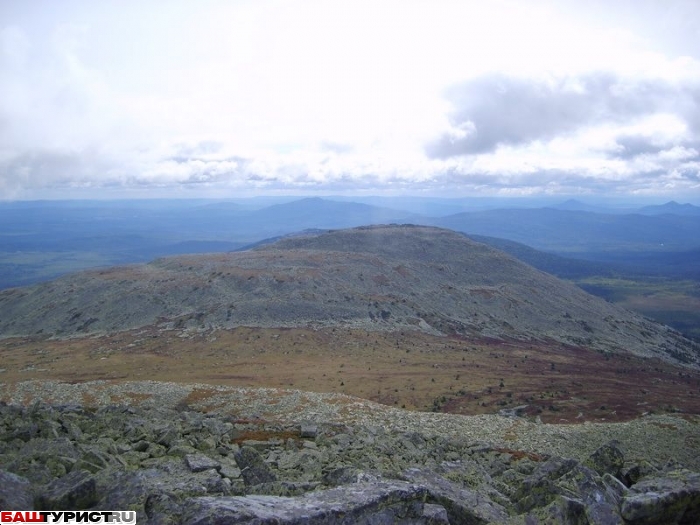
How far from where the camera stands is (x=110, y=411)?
18.4m

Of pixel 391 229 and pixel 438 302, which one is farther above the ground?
pixel 391 229

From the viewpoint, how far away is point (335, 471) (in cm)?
1053

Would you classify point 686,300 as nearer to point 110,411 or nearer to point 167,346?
point 167,346

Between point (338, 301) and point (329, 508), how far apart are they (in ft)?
188

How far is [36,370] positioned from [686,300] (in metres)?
186

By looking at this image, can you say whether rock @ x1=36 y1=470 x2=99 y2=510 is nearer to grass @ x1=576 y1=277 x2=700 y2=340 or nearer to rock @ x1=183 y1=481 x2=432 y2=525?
rock @ x1=183 y1=481 x2=432 y2=525

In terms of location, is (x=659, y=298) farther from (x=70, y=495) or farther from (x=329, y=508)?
(x=70, y=495)

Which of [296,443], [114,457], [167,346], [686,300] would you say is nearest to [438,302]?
[167,346]

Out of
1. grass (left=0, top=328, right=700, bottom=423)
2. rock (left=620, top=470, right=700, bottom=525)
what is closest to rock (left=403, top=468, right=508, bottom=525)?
rock (left=620, top=470, right=700, bottom=525)

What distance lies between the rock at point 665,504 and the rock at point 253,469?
7265 mm

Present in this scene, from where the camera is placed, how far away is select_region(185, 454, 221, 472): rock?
11.1m

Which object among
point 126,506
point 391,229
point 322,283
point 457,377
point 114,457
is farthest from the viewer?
point 391,229

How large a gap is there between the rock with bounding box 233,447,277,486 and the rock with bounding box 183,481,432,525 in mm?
3276

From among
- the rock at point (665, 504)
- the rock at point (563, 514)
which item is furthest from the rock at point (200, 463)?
the rock at point (665, 504)
